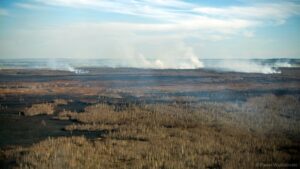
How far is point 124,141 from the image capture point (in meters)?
21.5

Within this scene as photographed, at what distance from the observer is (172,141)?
70.1 ft

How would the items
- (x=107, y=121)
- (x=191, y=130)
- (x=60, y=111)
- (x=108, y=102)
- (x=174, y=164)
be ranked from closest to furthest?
1. (x=174, y=164)
2. (x=191, y=130)
3. (x=107, y=121)
4. (x=60, y=111)
5. (x=108, y=102)

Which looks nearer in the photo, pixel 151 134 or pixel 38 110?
pixel 151 134

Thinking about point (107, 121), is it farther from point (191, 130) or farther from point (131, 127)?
point (191, 130)

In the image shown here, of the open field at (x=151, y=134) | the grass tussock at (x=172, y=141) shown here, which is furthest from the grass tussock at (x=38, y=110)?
the grass tussock at (x=172, y=141)

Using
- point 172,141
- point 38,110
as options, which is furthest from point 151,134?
point 38,110

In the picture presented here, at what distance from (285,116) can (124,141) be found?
15.6 m

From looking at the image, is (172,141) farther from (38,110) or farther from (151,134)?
(38,110)

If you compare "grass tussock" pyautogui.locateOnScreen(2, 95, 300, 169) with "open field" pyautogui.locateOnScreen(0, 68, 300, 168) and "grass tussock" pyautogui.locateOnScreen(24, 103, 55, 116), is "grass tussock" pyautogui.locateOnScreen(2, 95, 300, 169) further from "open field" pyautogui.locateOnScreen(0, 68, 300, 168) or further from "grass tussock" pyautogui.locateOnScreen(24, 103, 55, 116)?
"grass tussock" pyautogui.locateOnScreen(24, 103, 55, 116)

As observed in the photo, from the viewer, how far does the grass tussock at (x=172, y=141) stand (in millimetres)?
17406

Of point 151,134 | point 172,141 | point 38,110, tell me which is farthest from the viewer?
point 38,110

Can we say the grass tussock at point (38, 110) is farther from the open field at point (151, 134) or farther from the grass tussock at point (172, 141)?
the grass tussock at point (172, 141)

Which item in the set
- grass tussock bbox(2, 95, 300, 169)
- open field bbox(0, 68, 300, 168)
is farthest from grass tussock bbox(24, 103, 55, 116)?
grass tussock bbox(2, 95, 300, 169)

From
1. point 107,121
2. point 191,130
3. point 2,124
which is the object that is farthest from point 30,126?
point 191,130
